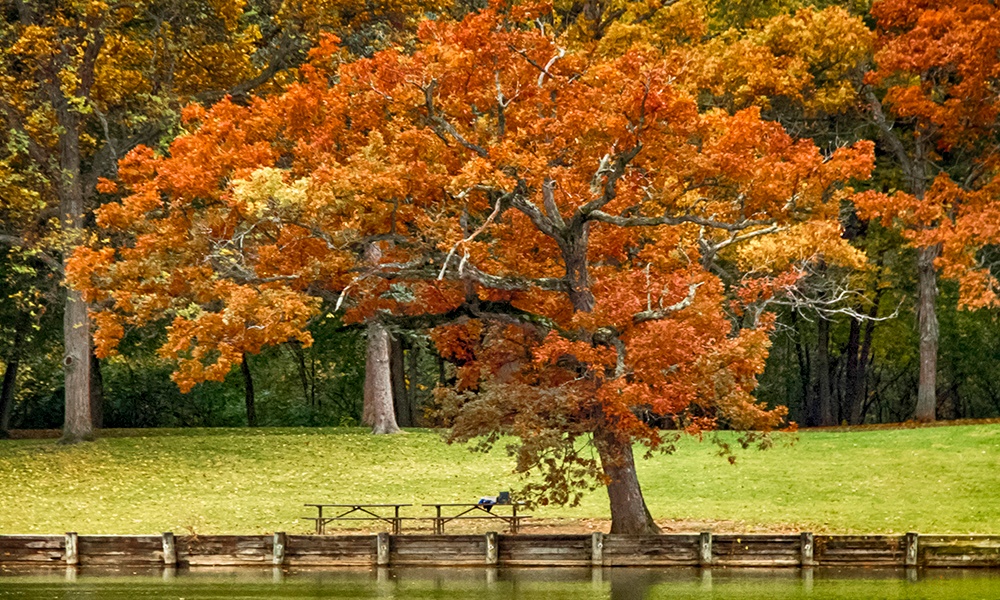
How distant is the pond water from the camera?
2128 centimetres

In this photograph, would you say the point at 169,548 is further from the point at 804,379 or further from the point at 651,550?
the point at 804,379

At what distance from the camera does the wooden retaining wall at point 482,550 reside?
24.6m

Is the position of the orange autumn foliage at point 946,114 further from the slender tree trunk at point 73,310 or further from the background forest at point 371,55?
the slender tree trunk at point 73,310

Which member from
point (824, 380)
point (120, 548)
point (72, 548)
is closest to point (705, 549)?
point (120, 548)

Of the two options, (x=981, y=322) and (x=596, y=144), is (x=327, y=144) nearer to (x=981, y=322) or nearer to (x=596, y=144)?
(x=596, y=144)

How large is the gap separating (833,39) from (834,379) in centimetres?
2538

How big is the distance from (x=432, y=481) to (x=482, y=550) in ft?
33.3

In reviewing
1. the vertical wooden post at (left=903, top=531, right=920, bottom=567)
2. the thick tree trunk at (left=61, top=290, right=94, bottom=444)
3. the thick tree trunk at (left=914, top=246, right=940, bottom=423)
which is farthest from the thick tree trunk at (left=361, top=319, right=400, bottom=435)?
the vertical wooden post at (left=903, top=531, right=920, bottom=567)

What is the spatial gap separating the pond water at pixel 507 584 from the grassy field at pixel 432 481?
4142mm

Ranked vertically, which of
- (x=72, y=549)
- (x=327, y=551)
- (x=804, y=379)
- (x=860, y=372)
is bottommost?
(x=327, y=551)

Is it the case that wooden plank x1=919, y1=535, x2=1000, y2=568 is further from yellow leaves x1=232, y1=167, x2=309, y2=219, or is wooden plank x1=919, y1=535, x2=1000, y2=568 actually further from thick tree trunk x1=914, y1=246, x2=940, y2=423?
thick tree trunk x1=914, y1=246, x2=940, y2=423

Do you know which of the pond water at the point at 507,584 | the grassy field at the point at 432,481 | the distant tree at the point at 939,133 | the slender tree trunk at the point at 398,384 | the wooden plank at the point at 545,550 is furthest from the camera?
the slender tree trunk at the point at 398,384

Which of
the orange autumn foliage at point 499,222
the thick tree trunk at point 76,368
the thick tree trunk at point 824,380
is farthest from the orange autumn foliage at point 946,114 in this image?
the thick tree trunk at point 76,368

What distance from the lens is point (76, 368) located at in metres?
38.9
